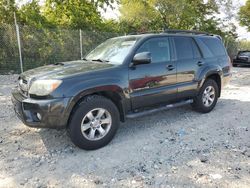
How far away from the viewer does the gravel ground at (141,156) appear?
3.33 m

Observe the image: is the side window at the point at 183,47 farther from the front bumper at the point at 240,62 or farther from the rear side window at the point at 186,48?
the front bumper at the point at 240,62

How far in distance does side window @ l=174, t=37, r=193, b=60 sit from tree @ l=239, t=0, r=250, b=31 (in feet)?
77.7

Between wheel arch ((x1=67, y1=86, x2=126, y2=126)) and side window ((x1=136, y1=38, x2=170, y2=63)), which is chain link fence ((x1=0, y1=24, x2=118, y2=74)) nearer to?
side window ((x1=136, y1=38, x2=170, y2=63))

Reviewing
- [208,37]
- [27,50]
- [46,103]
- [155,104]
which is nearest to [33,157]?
[46,103]

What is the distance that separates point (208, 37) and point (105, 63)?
9.49ft

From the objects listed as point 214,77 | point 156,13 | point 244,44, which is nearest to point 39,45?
point 214,77

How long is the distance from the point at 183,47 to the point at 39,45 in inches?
319

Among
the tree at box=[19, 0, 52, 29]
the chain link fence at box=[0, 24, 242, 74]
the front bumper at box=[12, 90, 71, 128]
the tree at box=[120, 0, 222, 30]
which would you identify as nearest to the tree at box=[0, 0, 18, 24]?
the tree at box=[19, 0, 52, 29]

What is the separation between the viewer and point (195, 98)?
590 centimetres

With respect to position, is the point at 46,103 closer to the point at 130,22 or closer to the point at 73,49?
the point at 73,49

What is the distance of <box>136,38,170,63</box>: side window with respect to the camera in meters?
4.88

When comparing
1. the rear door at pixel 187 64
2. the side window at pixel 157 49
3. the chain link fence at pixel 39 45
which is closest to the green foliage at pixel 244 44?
the chain link fence at pixel 39 45

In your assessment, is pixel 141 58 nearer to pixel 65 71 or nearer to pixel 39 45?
pixel 65 71

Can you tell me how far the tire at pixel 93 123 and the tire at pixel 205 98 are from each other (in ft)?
7.60
